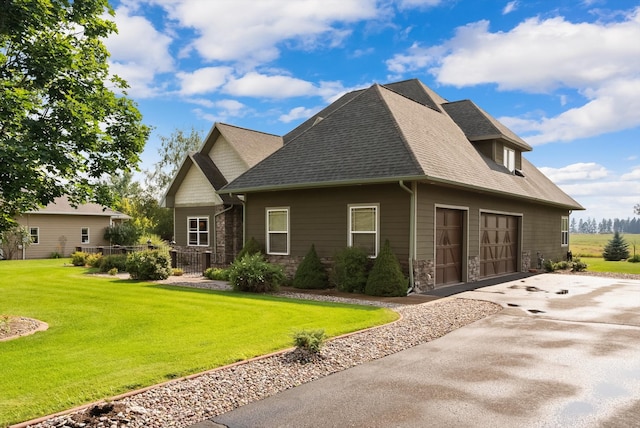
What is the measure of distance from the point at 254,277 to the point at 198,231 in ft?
34.1

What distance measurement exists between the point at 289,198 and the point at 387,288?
4.97 m

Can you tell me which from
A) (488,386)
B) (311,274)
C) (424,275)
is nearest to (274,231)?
(311,274)

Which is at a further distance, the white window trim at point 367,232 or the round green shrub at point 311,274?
the round green shrub at point 311,274

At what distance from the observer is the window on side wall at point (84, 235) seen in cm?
3180

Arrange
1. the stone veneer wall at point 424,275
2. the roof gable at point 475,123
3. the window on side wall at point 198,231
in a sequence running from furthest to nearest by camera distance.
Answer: the window on side wall at point 198,231, the roof gable at point 475,123, the stone veneer wall at point 424,275

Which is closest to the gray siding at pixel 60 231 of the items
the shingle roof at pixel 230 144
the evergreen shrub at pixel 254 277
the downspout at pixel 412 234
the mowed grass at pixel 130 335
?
the shingle roof at pixel 230 144

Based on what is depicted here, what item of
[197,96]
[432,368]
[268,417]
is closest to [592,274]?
[432,368]

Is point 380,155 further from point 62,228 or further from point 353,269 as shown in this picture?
point 62,228

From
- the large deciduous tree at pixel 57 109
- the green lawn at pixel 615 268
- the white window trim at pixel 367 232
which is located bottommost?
the green lawn at pixel 615 268

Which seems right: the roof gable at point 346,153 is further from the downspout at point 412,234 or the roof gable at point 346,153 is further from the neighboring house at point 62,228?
the neighboring house at point 62,228

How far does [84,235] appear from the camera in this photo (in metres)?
32.0

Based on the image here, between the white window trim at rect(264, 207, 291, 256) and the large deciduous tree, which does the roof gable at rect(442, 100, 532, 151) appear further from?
the large deciduous tree

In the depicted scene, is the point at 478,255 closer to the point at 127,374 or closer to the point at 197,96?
the point at 127,374

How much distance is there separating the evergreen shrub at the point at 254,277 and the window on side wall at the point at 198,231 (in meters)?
9.36
